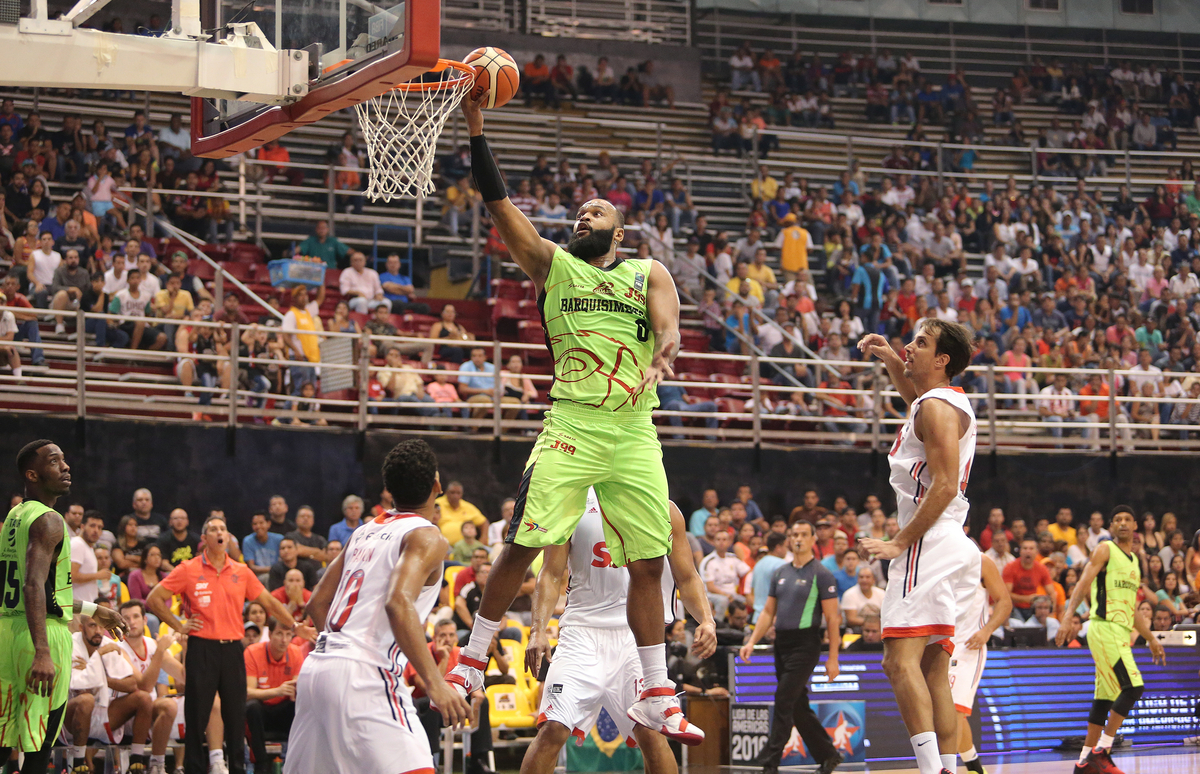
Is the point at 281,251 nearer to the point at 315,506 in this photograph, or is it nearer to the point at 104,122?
the point at 104,122

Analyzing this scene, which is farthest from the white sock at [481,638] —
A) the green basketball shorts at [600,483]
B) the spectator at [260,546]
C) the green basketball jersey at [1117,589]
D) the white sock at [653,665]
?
the spectator at [260,546]

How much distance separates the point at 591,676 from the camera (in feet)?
25.0

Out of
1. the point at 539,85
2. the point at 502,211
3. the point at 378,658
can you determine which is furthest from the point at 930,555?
the point at 539,85

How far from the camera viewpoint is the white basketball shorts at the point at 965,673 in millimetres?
10188

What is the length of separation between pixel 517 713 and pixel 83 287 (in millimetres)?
7842

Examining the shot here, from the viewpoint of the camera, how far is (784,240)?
77.2ft

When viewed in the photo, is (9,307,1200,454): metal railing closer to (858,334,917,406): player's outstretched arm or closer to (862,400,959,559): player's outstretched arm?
(858,334,917,406): player's outstretched arm

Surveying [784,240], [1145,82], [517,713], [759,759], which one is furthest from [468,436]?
[1145,82]

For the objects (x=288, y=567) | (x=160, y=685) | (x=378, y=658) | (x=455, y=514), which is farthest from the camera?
(x=455, y=514)

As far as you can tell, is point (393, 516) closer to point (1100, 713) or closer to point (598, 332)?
point (598, 332)

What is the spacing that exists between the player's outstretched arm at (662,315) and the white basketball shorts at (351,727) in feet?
6.38

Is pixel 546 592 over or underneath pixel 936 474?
underneath

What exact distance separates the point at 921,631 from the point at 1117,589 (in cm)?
547

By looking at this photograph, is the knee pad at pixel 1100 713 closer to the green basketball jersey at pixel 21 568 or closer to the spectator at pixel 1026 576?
the spectator at pixel 1026 576
